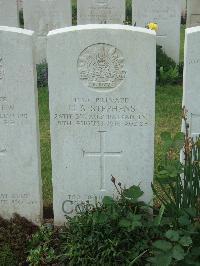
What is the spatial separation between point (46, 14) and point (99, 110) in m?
5.85

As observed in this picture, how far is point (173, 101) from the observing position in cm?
796

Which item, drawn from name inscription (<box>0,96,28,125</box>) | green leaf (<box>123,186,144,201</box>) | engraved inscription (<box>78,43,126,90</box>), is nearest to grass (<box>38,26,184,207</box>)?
name inscription (<box>0,96,28,125</box>)

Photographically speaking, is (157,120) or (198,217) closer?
(198,217)

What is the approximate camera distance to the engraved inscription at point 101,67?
388 centimetres

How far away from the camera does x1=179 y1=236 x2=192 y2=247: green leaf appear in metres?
3.28

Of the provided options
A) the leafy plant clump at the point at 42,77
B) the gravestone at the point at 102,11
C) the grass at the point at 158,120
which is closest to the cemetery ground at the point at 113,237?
the grass at the point at 158,120

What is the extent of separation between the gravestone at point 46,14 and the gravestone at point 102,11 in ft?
0.85

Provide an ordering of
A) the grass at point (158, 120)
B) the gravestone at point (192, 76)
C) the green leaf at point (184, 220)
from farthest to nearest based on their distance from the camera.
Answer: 1. the grass at point (158, 120)
2. the gravestone at point (192, 76)
3. the green leaf at point (184, 220)

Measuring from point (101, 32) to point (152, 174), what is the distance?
124cm

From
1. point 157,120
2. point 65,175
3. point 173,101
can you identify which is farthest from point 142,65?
point 173,101

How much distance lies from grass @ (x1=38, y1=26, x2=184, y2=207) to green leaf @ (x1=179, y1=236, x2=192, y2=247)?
6.25 feet

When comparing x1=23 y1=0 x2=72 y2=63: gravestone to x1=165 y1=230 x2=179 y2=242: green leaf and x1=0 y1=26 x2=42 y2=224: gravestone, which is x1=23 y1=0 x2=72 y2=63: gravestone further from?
x1=165 y1=230 x2=179 y2=242: green leaf

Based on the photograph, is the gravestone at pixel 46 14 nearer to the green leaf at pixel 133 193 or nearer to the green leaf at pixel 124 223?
the green leaf at pixel 133 193

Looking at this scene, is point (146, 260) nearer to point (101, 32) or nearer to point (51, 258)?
point (51, 258)
